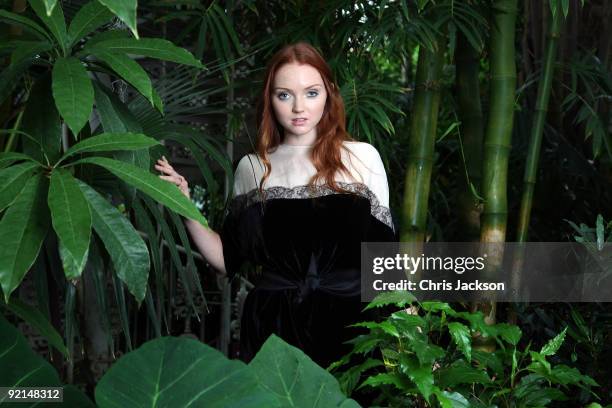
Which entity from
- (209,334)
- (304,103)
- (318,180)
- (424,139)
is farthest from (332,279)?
(209,334)

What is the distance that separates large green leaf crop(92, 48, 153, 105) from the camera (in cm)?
109

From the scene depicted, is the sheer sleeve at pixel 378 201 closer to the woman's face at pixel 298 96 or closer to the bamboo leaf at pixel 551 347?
the woman's face at pixel 298 96

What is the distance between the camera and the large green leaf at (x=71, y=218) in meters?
0.85

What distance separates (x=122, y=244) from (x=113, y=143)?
143 mm

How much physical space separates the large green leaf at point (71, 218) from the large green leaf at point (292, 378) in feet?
0.78

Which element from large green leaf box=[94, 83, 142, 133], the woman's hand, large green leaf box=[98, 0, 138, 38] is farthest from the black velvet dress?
large green leaf box=[98, 0, 138, 38]

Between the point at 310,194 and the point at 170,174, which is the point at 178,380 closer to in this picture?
the point at 170,174

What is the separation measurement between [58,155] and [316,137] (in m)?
→ 0.68

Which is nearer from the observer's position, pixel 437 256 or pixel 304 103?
pixel 304 103

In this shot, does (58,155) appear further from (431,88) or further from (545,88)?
(545,88)

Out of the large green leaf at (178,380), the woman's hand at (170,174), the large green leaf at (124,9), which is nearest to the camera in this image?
the large green leaf at (178,380)

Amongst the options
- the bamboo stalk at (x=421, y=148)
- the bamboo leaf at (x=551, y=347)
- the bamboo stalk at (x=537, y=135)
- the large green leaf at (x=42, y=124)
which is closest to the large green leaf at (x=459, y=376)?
the bamboo leaf at (x=551, y=347)

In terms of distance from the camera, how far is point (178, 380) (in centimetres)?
59

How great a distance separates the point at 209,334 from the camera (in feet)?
14.3
